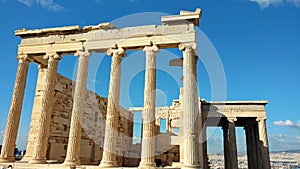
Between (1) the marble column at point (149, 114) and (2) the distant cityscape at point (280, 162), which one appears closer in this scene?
(1) the marble column at point (149, 114)

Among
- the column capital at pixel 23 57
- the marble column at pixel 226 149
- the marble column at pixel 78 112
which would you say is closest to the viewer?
the marble column at pixel 78 112

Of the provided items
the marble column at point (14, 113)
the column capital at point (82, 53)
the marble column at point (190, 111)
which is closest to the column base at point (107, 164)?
the marble column at point (190, 111)

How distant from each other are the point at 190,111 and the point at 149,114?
82.1 inches

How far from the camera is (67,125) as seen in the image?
1786cm

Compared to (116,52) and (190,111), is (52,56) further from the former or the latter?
(190,111)

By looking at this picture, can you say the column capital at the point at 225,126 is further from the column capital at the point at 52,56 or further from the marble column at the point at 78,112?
the column capital at the point at 52,56

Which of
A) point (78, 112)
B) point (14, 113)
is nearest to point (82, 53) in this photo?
point (78, 112)

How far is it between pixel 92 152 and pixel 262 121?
1343 cm

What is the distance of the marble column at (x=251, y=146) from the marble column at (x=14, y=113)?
60.6ft

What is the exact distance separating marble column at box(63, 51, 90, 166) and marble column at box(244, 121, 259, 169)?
1540 cm

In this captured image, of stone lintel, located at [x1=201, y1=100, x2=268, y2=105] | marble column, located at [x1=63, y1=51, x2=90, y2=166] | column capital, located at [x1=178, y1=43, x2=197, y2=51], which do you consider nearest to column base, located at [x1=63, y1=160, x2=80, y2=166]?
marble column, located at [x1=63, y1=51, x2=90, y2=166]

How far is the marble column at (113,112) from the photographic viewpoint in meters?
12.6

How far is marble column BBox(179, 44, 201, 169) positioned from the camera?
11727 mm

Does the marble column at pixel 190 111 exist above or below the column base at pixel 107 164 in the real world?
above
